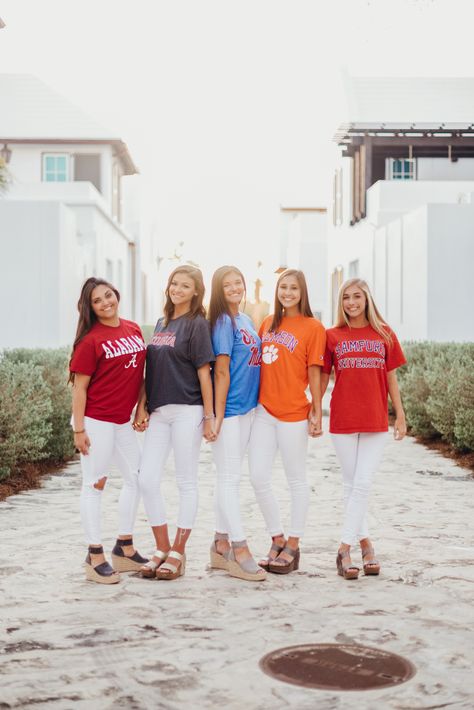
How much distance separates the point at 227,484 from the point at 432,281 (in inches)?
416

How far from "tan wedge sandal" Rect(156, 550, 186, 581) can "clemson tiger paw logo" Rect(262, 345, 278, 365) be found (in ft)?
4.06

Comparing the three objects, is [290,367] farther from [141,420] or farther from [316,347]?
[141,420]

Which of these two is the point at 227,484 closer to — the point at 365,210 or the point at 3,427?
the point at 3,427

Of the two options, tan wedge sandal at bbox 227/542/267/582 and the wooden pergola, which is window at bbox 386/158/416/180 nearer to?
the wooden pergola

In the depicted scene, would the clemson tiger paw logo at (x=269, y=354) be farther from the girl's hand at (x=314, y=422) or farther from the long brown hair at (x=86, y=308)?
the long brown hair at (x=86, y=308)

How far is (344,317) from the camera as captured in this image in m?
5.93

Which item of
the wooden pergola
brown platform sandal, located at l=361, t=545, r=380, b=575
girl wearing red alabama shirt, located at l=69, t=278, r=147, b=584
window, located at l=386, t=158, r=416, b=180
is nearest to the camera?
girl wearing red alabama shirt, located at l=69, t=278, r=147, b=584

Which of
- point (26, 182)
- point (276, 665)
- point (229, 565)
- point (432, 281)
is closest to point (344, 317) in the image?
point (229, 565)

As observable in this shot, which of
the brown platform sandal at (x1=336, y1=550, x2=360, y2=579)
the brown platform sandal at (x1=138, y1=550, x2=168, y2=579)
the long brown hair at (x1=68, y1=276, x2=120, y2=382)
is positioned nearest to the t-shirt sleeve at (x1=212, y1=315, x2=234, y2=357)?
the long brown hair at (x1=68, y1=276, x2=120, y2=382)

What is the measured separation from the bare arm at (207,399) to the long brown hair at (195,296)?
0.36 m

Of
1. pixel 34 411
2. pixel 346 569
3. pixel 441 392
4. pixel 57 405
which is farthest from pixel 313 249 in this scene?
pixel 346 569

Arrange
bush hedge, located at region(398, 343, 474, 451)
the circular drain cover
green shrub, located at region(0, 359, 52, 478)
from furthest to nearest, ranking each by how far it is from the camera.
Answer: bush hedge, located at region(398, 343, 474, 451), green shrub, located at region(0, 359, 52, 478), the circular drain cover

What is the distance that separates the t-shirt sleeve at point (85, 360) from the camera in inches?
220

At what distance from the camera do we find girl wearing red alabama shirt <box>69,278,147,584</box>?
557cm
